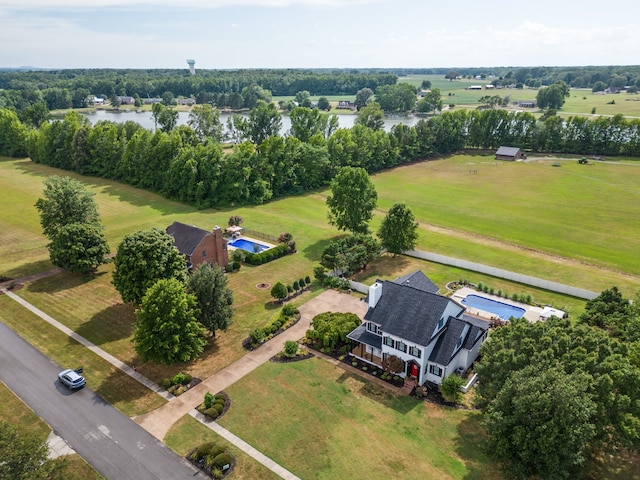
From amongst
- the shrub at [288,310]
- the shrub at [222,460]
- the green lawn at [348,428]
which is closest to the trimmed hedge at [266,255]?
the shrub at [288,310]

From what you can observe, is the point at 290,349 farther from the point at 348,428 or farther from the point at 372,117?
the point at 372,117

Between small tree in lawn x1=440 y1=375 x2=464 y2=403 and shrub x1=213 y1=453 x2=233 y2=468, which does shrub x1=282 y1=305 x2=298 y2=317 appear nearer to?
small tree in lawn x1=440 y1=375 x2=464 y2=403

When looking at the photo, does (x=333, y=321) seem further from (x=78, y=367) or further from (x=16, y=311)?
(x=16, y=311)

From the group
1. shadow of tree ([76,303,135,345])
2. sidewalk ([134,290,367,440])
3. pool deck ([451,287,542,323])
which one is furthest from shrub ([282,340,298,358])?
pool deck ([451,287,542,323])

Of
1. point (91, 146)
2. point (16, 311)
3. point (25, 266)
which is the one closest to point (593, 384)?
point (16, 311)

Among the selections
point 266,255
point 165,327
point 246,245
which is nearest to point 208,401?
point 165,327

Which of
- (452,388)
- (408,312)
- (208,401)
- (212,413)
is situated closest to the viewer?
(212,413)
